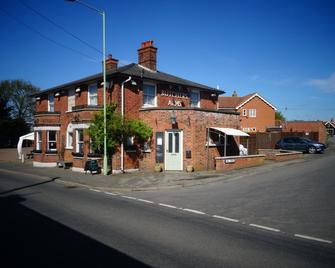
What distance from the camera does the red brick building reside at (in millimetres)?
19188

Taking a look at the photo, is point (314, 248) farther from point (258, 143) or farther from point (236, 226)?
point (258, 143)

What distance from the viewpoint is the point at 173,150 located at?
19.4m

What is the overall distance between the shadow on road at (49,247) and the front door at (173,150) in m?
11.6

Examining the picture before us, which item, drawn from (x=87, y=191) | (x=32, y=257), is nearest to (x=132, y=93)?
(x=87, y=191)

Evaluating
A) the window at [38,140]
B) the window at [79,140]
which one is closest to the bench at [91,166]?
the window at [79,140]

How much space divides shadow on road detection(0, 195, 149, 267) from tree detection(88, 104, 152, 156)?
10.4m

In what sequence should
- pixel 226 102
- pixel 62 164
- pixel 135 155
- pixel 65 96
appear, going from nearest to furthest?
pixel 135 155, pixel 62 164, pixel 65 96, pixel 226 102

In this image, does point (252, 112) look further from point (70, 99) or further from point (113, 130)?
point (113, 130)

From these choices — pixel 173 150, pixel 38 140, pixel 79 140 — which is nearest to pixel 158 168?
pixel 173 150

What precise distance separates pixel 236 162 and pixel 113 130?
8131mm

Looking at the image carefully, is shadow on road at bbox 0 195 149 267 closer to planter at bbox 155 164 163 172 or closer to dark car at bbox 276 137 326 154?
planter at bbox 155 164 163 172

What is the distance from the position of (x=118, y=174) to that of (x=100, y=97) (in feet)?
19.2

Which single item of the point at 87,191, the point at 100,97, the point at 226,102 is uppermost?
the point at 226,102

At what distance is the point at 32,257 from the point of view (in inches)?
219
